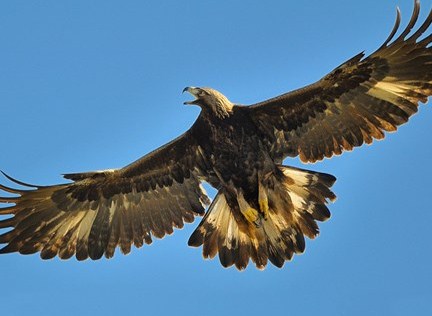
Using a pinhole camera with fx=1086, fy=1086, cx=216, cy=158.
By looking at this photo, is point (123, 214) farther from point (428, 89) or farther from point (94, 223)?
point (428, 89)

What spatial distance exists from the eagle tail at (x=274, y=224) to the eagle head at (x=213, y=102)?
1178 mm

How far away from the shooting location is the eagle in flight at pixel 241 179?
51.5 feet

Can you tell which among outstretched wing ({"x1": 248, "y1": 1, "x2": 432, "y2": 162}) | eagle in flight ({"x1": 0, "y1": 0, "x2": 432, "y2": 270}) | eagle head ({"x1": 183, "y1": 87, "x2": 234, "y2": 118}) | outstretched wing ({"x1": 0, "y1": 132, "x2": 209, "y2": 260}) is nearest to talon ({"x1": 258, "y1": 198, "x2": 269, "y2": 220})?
eagle in flight ({"x1": 0, "y1": 0, "x2": 432, "y2": 270})

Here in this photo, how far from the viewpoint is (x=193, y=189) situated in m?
16.7

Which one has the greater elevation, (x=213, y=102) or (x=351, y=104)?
(x=213, y=102)

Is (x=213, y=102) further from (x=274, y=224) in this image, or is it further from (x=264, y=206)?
(x=274, y=224)

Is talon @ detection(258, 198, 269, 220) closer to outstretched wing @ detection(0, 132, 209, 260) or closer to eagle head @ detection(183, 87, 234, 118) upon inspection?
outstretched wing @ detection(0, 132, 209, 260)

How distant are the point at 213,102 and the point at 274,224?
2.01 metres

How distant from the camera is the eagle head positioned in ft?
52.3

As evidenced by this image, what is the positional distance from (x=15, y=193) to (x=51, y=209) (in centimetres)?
70

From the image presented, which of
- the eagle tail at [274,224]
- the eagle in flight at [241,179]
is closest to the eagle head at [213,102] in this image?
the eagle in flight at [241,179]

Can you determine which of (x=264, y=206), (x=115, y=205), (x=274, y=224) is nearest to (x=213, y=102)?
(x=264, y=206)

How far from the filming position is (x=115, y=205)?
1694 cm

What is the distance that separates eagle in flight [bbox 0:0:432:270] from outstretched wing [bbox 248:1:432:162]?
0.6 inches
